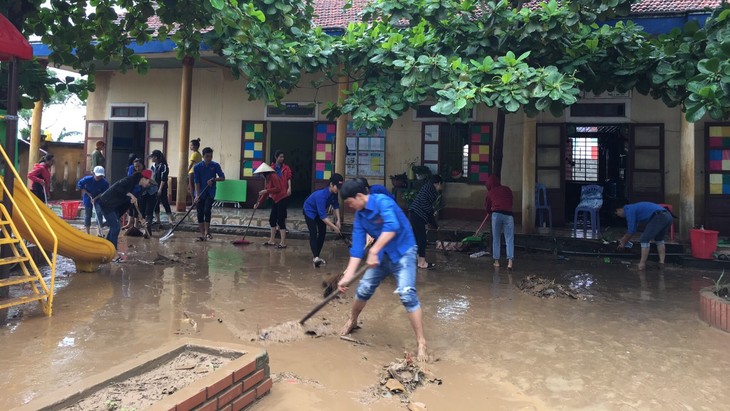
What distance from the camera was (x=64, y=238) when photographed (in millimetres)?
5848

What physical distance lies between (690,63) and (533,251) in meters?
4.38

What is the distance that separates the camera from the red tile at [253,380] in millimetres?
2886

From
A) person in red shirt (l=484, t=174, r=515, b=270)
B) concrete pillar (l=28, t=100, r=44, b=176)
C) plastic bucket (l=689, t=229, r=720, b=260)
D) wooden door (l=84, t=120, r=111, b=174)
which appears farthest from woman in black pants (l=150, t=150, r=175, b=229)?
plastic bucket (l=689, t=229, r=720, b=260)

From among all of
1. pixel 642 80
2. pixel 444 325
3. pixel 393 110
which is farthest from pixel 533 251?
pixel 444 325

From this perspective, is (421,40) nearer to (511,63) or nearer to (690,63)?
(511,63)

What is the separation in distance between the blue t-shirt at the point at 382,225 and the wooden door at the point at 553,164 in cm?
760

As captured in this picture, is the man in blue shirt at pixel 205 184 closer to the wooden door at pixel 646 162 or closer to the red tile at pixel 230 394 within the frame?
the red tile at pixel 230 394

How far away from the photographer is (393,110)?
20.6ft

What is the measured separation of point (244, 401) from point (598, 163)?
1246 cm

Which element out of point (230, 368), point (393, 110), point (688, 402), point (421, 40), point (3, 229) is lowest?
point (688, 402)

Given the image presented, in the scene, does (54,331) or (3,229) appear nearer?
(54,331)

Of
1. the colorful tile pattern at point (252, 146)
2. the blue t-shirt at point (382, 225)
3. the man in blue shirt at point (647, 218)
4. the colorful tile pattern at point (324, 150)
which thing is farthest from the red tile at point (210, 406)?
the colorful tile pattern at point (252, 146)

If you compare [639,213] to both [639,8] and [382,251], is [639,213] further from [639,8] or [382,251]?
[382,251]

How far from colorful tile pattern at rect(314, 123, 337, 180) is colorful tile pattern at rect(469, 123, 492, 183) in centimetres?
337
